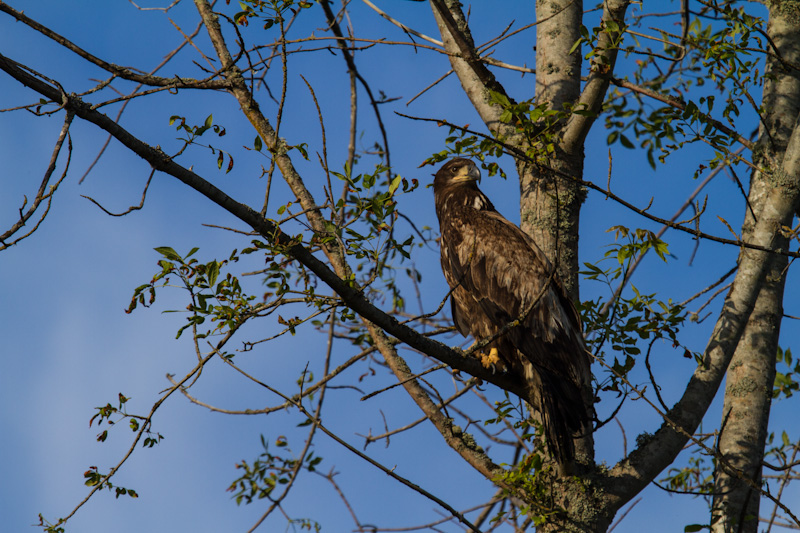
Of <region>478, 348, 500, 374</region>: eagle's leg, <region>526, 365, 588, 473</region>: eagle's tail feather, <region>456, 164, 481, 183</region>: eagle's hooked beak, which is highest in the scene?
<region>456, 164, 481, 183</region>: eagle's hooked beak

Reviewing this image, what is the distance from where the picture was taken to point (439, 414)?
4.48 metres

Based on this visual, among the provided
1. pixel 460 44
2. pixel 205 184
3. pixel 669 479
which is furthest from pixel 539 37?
pixel 669 479

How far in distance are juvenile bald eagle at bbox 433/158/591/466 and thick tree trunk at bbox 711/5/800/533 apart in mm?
924

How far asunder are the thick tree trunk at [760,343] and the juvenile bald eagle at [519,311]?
3.03 feet

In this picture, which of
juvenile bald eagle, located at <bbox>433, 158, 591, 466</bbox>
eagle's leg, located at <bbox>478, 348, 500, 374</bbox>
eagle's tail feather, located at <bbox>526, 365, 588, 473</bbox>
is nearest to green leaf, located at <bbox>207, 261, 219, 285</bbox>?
juvenile bald eagle, located at <bbox>433, 158, 591, 466</bbox>

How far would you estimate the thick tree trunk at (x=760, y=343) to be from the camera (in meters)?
4.12

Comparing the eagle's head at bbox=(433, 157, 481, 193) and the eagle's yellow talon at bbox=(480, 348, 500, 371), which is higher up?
the eagle's head at bbox=(433, 157, 481, 193)

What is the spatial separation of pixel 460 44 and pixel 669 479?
3.66 m

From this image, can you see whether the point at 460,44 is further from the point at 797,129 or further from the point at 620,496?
the point at 620,496

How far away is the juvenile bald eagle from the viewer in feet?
13.5

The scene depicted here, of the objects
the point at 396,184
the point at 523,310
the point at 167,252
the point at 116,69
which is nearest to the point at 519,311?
the point at 523,310

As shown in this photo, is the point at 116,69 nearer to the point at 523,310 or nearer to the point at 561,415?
the point at 523,310

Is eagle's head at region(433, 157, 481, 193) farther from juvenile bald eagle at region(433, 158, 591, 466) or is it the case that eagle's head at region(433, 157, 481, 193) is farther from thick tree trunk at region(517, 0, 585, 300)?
thick tree trunk at region(517, 0, 585, 300)

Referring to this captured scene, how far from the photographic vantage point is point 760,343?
4.58 metres
